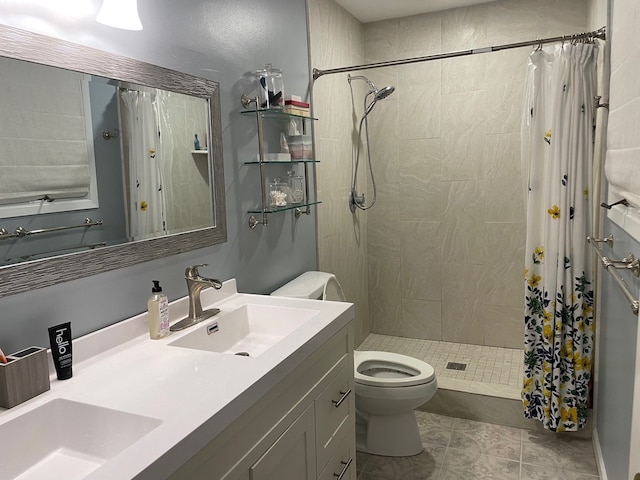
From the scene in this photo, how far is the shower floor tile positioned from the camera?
285 centimetres

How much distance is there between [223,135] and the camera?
6.61 ft

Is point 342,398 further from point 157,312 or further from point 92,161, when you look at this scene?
point 92,161

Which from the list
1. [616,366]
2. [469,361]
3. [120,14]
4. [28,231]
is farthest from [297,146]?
[469,361]

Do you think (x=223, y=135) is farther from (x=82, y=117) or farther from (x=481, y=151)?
(x=481, y=151)

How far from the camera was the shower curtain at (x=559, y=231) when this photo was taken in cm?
231

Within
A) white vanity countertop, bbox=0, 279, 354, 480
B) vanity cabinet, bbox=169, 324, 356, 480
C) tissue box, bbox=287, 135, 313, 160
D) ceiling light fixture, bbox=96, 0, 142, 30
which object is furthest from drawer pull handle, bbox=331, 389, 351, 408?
ceiling light fixture, bbox=96, 0, 142, 30

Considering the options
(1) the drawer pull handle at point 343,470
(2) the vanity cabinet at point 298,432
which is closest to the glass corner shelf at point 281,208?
(2) the vanity cabinet at point 298,432

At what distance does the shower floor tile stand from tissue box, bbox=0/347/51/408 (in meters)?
2.21

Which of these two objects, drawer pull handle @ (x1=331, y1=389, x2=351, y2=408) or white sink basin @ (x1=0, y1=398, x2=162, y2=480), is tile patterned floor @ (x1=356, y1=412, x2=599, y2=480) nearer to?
drawer pull handle @ (x1=331, y1=389, x2=351, y2=408)

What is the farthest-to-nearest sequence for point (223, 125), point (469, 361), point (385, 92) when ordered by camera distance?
point (469, 361), point (385, 92), point (223, 125)

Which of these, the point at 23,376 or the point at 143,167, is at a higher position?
the point at 143,167

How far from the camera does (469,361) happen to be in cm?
327

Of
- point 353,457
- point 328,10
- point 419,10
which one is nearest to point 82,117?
point 353,457

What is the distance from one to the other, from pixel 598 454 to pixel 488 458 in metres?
0.49
